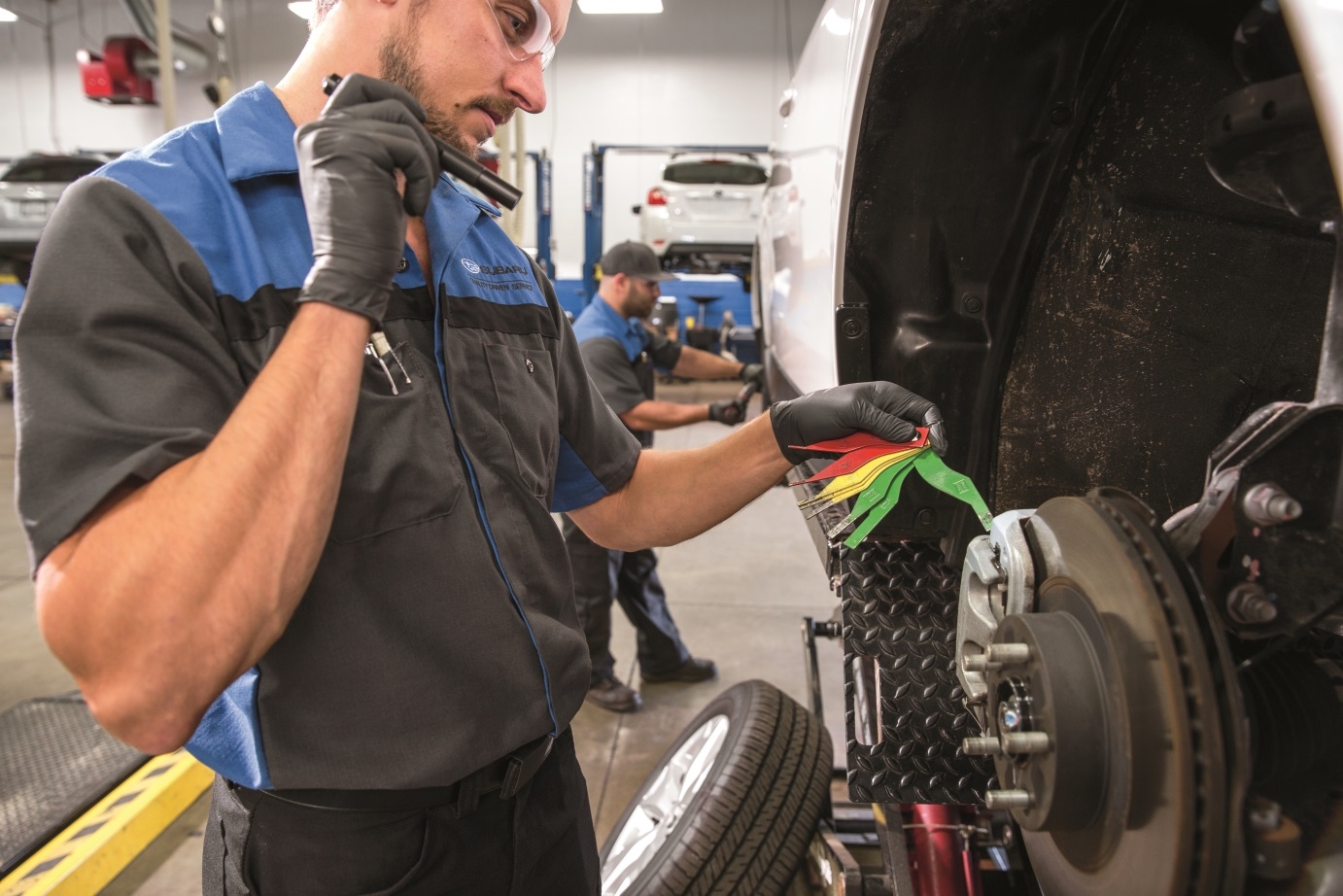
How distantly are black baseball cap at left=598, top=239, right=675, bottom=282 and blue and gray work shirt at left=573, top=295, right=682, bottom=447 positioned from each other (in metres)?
0.15

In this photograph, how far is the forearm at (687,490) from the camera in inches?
53.0

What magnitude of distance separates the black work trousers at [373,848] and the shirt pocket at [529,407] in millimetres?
415

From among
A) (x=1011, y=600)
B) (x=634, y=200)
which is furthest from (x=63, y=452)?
(x=634, y=200)

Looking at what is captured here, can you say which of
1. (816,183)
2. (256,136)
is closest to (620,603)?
(816,183)

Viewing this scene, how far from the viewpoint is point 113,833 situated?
2078 mm

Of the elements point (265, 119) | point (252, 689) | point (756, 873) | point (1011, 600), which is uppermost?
point (265, 119)

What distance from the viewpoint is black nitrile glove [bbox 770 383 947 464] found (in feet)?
3.93

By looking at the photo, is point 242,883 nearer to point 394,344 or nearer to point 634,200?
point 394,344

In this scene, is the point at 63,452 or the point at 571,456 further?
the point at 571,456

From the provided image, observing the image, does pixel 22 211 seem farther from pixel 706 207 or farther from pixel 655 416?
pixel 655 416

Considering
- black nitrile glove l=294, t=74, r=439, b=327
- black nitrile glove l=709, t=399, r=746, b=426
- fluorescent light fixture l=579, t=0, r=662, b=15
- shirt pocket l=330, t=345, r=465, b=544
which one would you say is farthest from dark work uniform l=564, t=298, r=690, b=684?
fluorescent light fixture l=579, t=0, r=662, b=15

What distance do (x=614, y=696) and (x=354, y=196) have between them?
250cm

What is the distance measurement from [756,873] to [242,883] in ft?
3.50

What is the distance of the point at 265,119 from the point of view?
3.23 feet
